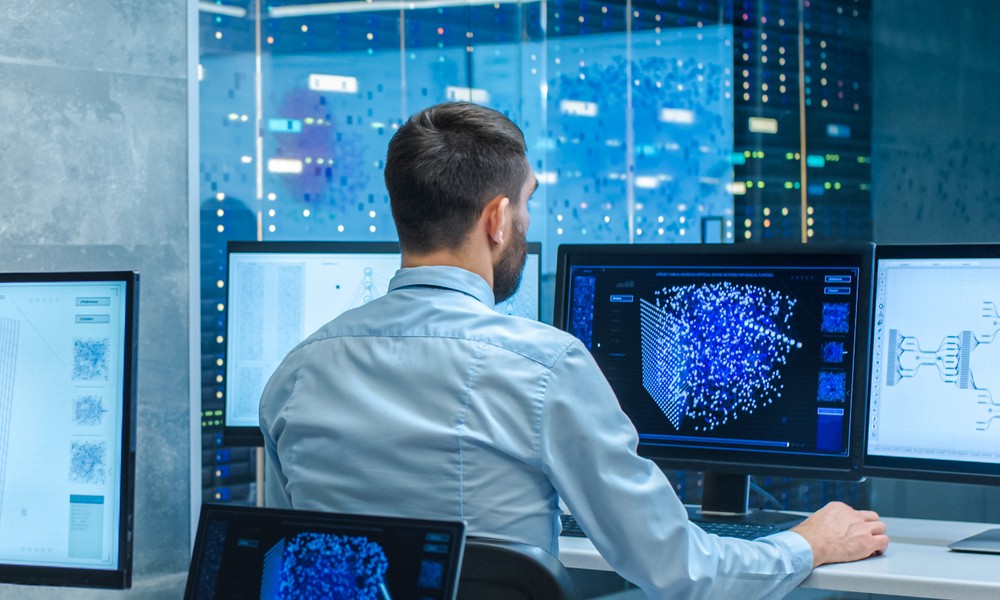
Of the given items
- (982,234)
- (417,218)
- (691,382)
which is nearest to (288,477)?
(417,218)

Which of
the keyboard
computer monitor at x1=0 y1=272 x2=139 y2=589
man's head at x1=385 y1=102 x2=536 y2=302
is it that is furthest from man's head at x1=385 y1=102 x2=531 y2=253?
the keyboard

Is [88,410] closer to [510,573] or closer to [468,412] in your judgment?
[468,412]

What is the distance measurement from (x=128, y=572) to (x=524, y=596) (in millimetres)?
629

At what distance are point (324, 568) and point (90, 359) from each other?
1.87 feet

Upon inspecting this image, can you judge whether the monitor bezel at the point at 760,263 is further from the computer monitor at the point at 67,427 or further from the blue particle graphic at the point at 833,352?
→ the computer monitor at the point at 67,427

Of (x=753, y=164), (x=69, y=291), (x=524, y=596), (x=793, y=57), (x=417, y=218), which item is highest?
(x=793, y=57)

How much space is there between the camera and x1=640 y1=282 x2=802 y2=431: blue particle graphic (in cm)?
186

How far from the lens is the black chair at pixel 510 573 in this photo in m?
1.03

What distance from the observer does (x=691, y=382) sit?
191cm

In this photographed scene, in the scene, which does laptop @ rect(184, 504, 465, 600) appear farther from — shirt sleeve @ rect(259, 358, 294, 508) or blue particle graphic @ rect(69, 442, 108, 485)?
blue particle graphic @ rect(69, 442, 108, 485)

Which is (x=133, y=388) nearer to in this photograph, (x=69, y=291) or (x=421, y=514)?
(x=69, y=291)

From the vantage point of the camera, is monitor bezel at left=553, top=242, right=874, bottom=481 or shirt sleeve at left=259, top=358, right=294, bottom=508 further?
monitor bezel at left=553, top=242, right=874, bottom=481

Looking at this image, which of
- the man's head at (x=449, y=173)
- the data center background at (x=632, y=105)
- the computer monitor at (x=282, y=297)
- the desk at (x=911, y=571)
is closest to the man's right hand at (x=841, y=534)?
the desk at (x=911, y=571)

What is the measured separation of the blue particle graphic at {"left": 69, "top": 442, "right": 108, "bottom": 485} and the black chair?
608mm
